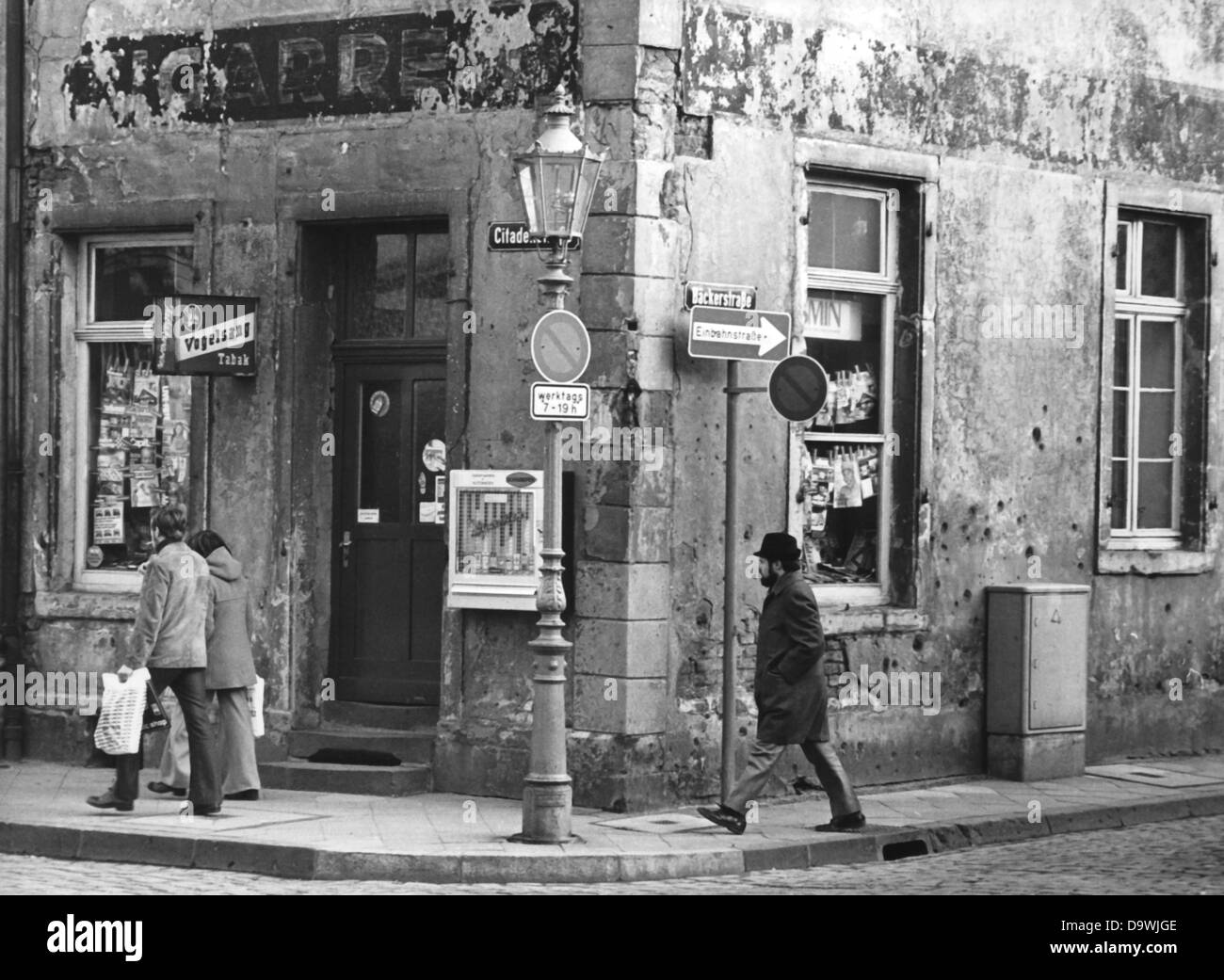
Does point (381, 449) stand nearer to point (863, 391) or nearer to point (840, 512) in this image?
point (840, 512)

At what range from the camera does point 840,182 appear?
15531 mm

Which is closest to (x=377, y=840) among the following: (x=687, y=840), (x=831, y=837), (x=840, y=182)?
(x=687, y=840)

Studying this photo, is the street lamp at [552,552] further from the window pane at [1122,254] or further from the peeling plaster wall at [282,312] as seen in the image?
the window pane at [1122,254]

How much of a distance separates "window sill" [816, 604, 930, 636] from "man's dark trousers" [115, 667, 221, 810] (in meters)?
4.20

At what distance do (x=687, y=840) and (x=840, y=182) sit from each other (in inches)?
198

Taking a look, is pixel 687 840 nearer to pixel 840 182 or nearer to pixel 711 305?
pixel 711 305

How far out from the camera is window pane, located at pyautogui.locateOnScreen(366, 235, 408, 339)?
1530 cm

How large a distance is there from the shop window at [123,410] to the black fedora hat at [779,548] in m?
4.83

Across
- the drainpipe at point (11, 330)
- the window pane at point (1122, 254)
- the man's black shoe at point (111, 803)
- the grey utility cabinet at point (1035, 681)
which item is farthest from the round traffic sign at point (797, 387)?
the drainpipe at point (11, 330)

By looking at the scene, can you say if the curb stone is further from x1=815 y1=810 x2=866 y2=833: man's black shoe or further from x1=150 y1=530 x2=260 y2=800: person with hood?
x1=150 y1=530 x2=260 y2=800: person with hood

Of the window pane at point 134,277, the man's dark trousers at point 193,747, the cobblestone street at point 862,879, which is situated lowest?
the cobblestone street at point 862,879

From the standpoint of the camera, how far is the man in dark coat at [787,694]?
43.3ft

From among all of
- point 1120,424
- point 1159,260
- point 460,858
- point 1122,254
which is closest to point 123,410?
point 460,858
